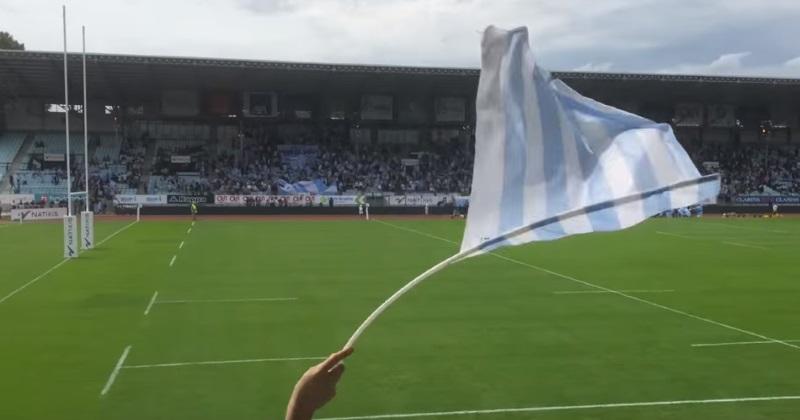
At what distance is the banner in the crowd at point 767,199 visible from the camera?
62531 millimetres

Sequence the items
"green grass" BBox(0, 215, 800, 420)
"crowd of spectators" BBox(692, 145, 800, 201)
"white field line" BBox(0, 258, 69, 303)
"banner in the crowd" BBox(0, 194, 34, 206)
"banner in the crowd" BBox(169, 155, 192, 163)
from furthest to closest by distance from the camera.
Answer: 1. "crowd of spectators" BBox(692, 145, 800, 201)
2. "banner in the crowd" BBox(169, 155, 192, 163)
3. "banner in the crowd" BBox(0, 194, 34, 206)
4. "white field line" BBox(0, 258, 69, 303)
5. "green grass" BBox(0, 215, 800, 420)

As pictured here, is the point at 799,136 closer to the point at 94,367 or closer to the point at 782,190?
the point at 782,190

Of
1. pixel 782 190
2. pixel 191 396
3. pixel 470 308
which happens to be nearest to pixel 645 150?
pixel 191 396

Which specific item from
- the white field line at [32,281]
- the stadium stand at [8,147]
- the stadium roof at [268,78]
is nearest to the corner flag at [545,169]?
the white field line at [32,281]

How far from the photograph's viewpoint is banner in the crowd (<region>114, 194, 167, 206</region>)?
5472cm

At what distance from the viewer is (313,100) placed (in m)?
64.8

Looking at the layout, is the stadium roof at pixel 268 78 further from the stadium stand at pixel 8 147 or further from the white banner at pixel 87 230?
the white banner at pixel 87 230

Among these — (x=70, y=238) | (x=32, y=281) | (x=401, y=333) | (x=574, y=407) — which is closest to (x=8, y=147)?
(x=70, y=238)

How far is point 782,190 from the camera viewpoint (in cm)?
6644

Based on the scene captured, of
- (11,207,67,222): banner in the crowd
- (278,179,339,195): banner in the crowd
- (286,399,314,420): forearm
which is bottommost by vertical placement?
(11,207,67,222): banner in the crowd

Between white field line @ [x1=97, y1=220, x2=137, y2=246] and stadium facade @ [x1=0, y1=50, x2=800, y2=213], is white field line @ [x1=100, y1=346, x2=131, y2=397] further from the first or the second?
A: stadium facade @ [x1=0, y1=50, x2=800, y2=213]

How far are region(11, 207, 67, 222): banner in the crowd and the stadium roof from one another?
391 inches

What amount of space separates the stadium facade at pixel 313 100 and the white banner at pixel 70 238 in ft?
98.0

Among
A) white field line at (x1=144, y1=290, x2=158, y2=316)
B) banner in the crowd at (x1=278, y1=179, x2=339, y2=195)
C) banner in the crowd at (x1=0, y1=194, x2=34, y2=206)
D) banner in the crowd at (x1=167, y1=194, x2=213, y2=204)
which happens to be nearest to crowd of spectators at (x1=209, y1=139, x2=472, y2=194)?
banner in the crowd at (x1=278, y1=179, x2=339, y2=195)
